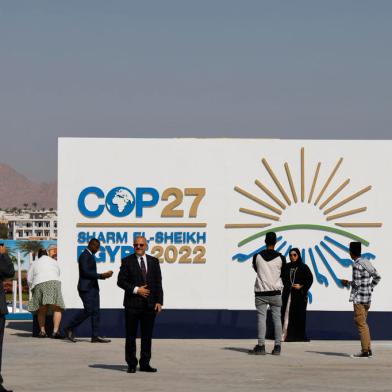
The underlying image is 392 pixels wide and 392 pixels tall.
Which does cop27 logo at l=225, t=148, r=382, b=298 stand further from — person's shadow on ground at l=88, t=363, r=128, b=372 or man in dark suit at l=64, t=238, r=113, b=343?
person's shadow on ground at l=88, t=363, r=128, b=372

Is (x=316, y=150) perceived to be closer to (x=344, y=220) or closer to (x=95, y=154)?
(x=344, y=220)

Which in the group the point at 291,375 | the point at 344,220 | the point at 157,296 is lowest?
the point at 291,375

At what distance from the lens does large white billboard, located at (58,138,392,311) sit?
1898 centimetres

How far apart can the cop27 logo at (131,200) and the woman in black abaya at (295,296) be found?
67.7 inches

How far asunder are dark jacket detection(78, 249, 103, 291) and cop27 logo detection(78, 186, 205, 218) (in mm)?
822

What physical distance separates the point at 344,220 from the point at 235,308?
7.03 ft

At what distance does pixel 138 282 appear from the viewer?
46.0 ft

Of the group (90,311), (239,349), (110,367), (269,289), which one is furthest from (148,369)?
(90,311)

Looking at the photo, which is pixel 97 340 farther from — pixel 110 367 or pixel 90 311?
pixel 110 367

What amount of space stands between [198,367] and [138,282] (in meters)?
1.52

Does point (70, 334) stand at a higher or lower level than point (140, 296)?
lower

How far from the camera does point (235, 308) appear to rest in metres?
18.9

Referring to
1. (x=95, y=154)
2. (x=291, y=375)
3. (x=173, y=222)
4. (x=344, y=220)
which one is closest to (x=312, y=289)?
(x=344, y=220)

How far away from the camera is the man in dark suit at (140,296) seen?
14008mm
